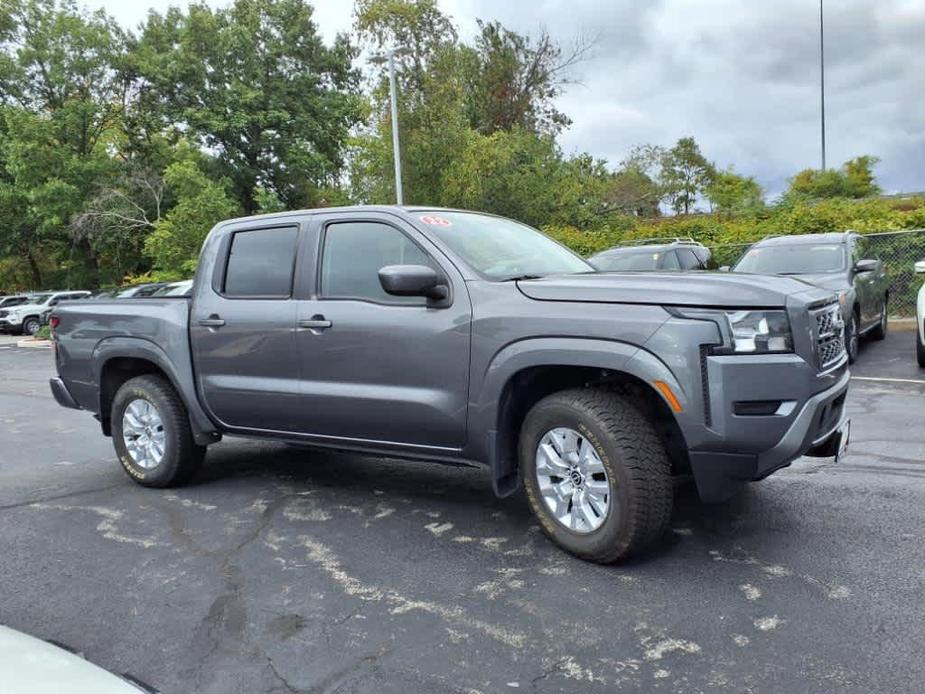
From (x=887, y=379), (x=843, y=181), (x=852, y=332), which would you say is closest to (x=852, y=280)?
(x=852, y=332)

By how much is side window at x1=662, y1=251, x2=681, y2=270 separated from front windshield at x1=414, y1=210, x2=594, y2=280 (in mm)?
6936

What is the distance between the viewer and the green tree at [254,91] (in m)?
34.5

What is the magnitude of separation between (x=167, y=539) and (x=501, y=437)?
2082 mm

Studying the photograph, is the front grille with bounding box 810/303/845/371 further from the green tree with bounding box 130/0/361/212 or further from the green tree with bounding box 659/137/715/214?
the green tree with bounding box 659/137/715/214

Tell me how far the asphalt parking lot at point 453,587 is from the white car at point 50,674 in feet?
3.31

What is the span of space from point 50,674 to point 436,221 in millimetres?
3170

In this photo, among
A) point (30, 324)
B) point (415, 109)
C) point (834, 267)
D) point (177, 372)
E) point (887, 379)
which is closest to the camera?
point (177, 372)

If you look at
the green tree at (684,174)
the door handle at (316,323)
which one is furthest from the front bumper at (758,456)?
the green tree at (684,174)

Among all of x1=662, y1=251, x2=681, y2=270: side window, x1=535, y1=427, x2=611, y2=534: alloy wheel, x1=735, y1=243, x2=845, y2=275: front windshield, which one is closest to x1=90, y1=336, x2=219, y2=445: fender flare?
x1=535, y1=427, x2=611, y2=534: alloy wheel

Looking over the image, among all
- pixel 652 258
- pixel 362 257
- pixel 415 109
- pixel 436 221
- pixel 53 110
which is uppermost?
pixel 53 110

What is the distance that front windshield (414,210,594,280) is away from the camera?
4.25 meters

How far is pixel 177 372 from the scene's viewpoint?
5.20 metres

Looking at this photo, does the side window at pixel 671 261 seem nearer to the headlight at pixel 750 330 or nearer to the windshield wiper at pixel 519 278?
the windshield wiper at pixel 519 278

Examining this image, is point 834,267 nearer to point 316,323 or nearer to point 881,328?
point 881,328
